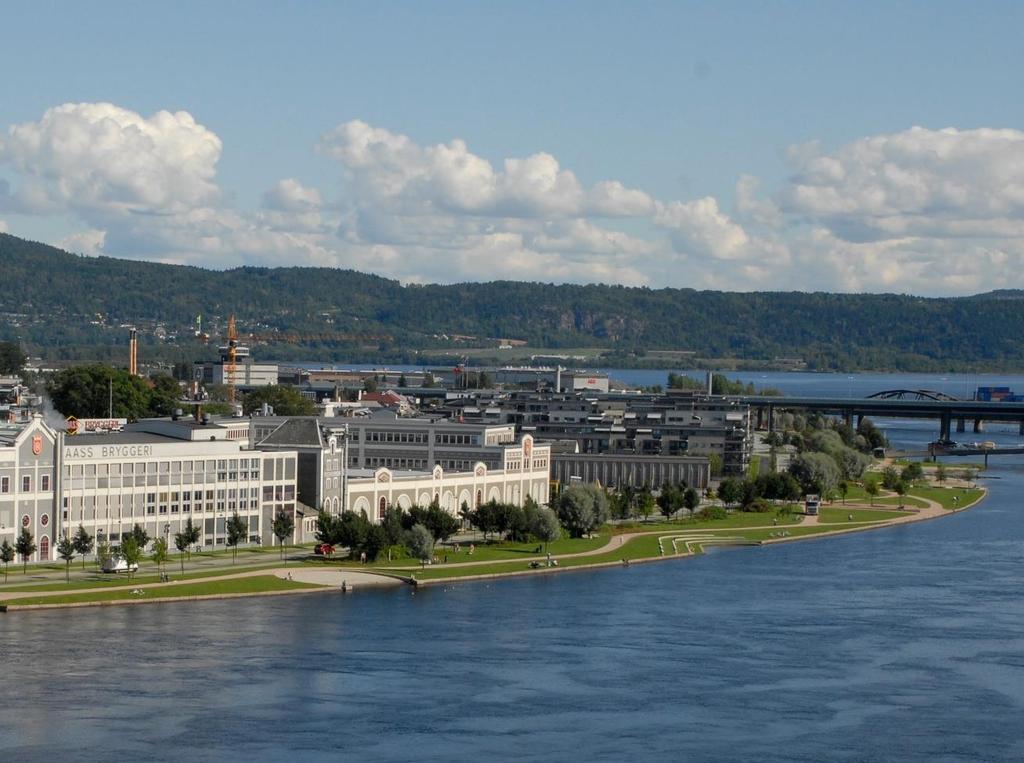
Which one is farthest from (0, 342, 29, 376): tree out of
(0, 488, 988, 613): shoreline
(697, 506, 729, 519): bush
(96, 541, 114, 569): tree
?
(96, 541, 114, 569): tree

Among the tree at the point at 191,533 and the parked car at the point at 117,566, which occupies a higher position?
the tree at the point at 191,533

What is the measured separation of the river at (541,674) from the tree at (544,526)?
772cm

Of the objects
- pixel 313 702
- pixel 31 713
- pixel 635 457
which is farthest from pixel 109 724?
pixel 635 457

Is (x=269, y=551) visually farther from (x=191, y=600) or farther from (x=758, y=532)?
(x=758, y=532)

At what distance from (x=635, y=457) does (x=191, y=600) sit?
178 ft

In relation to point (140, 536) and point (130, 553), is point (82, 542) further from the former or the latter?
point (140, 536)

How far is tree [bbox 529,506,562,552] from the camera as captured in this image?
79062 millimetres

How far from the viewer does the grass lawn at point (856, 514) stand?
320 feet

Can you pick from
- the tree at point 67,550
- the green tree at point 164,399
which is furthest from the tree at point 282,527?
the green tree at point 164,399

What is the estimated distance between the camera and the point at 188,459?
7200 cm

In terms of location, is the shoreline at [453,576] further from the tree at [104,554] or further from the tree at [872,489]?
the tree at [872,489]

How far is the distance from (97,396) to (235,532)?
177 feet

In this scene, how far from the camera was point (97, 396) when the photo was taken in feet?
404

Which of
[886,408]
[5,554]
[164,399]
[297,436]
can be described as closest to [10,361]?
[164,399]
